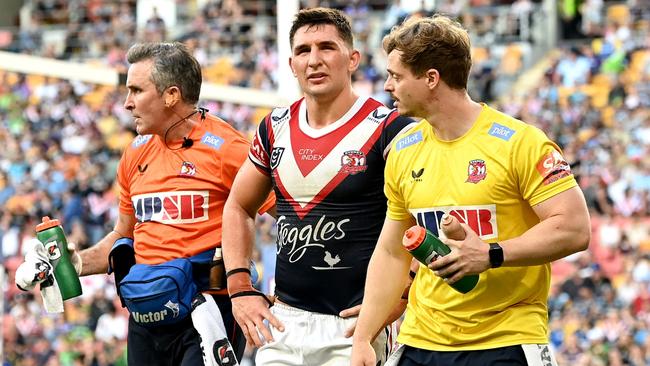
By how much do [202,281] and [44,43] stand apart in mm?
23666

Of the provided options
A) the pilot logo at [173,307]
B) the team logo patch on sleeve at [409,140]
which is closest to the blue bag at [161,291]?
the pilot logo at [173,307]

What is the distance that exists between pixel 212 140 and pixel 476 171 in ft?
6.40

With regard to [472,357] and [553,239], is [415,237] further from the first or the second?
[472,357]

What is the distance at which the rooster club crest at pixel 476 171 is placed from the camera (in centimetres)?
509

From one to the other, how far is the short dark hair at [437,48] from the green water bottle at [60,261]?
2280 millimetres

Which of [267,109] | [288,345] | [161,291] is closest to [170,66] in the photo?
[161,291]

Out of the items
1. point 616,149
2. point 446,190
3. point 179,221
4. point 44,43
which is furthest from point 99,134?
point 446,190

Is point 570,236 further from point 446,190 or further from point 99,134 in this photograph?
point 99,134

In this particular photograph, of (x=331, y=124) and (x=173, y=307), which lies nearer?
(x=331, y=124)

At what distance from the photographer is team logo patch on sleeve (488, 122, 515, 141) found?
200 inches

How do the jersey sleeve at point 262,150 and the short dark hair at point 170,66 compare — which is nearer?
the jersey sleeve at point 262,150

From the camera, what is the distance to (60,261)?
6.71 meters

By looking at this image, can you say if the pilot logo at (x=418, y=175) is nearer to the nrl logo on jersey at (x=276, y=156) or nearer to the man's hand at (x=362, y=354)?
the man's hand at (x=362, y=354)

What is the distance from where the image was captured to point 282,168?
6125mm
